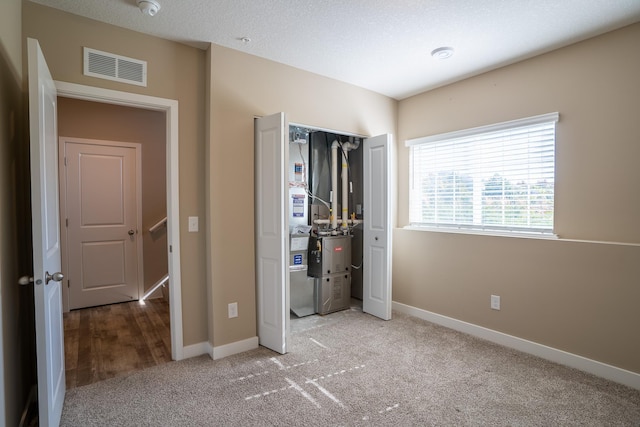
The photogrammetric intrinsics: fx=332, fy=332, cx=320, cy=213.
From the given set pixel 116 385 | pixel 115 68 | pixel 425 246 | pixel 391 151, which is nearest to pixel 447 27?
pixel 391 151

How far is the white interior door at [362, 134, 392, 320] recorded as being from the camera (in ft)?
12.1

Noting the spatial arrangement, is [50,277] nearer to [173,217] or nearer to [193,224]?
[173,217]

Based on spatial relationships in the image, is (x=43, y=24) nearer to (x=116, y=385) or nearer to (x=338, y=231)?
(x=116, y=385)

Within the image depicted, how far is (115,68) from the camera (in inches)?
95.8

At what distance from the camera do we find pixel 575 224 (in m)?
2.69

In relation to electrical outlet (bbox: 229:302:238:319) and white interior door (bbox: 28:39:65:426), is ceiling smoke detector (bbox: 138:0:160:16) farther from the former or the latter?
electrical outlet (bbox: 229:302:238:319)

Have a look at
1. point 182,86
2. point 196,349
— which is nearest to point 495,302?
point 196,349

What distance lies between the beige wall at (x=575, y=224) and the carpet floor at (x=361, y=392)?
0.35 meters

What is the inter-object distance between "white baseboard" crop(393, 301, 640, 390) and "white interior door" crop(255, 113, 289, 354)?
1746 millimetres

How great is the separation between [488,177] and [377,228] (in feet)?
→ 4.10

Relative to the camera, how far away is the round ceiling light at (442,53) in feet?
9.07

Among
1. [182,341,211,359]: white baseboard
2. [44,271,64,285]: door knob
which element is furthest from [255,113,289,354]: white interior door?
[44,271,64,285]: door knob

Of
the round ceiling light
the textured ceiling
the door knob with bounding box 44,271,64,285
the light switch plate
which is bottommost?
the door knob with bounding box 44,271,64,285

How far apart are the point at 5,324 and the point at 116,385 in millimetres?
1031
